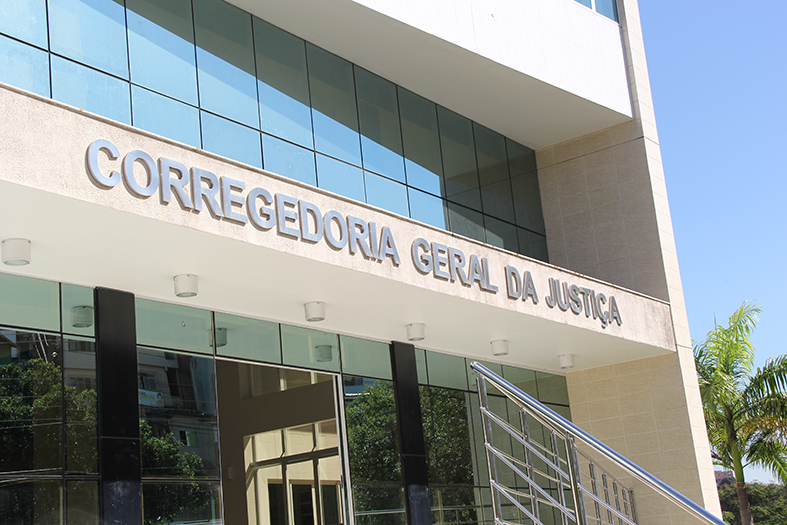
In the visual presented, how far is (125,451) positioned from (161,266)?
2302 mm

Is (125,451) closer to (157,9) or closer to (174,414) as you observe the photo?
(174,414)

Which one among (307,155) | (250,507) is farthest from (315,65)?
(250,507)

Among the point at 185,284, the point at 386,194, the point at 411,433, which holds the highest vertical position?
the point at 386,194

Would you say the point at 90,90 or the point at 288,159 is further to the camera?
the point at 288,159

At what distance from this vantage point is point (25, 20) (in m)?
11.0

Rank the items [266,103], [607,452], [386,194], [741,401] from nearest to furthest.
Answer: [607,452] < [266,103] < [386,194] < [741,401]

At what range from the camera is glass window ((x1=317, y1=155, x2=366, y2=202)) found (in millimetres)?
14906

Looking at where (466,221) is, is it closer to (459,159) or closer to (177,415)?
(459,159)

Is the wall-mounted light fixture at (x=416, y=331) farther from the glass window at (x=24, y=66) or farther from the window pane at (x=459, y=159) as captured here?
the glass window at (x=24, y=66)

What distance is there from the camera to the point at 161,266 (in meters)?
10.7

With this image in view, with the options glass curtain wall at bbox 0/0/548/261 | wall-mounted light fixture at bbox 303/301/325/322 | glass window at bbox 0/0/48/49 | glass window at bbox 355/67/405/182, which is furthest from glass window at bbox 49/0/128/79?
glass window at bbox 355/67/405/182

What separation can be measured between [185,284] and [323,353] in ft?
13.1

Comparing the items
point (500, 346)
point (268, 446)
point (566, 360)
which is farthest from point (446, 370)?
point (268, 446)

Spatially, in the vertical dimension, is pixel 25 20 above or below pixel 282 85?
below
